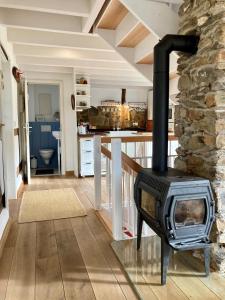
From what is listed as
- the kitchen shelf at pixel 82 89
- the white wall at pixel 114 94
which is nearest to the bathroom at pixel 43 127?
the white wall at pixel 114 94

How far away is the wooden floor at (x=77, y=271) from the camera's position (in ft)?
5.70

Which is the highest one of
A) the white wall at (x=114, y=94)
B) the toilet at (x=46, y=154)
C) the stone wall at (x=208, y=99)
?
the white wall at (x=114, y=94)

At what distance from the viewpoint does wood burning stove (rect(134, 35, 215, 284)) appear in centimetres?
170

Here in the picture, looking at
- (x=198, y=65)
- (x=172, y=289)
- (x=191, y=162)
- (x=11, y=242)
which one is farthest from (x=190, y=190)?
(x=11, y=242)

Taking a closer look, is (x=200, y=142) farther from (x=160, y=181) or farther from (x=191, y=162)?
(x=160, y=181)

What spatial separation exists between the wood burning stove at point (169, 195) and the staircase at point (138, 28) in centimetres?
41

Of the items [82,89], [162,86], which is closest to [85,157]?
A: [82,89]

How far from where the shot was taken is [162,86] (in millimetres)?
1961

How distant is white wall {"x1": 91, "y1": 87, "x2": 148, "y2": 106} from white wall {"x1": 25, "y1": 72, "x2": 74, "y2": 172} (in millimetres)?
924

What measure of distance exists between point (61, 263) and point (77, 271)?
189mm

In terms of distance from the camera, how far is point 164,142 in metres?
2.01

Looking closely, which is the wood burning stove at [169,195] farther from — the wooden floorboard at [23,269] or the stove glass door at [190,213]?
the wooden floorboard at [23,269]

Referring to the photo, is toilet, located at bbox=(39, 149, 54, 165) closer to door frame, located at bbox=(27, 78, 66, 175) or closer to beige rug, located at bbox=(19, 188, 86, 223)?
door frame, located at bbox=(27, 78, 66, 175)

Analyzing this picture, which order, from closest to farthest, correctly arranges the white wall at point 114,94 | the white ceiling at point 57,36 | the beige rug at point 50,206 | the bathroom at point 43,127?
the white ceiling at point 57,36 → the beige rug at point 50,206 → the white wall at point 114,94 → the bathroom at point 43,127
